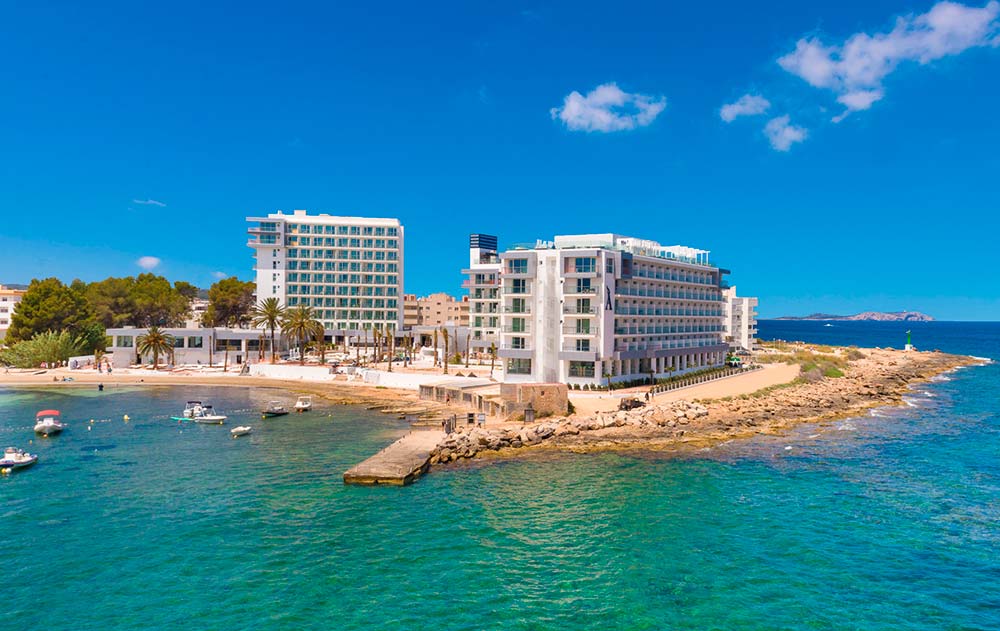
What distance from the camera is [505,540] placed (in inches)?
1287

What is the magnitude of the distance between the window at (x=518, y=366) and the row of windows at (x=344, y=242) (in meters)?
80.8

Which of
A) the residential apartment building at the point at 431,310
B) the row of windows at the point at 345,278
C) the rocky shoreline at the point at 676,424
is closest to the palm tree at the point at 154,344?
the row of windows at the point at 345,278

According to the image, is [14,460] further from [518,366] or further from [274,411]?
[518,366]

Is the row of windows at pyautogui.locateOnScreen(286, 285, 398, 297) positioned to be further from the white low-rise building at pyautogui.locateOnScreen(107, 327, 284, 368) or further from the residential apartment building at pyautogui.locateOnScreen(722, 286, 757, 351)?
the residential apartment building at pyautogui.locateOnScreen(722, 286, 757, 351)

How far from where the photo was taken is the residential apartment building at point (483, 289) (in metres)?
117

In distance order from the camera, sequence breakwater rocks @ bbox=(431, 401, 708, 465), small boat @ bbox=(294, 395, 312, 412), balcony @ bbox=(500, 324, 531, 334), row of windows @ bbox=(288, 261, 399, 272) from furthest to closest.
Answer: row of windows @ bbox=(288, 261, 399, 272), balcony @ bbox=(500, 324, 531, 334), small boat @ bbox=(294, 395, 312, 412), breakwater rocks @ bbox=(431, 401, 708, 465)

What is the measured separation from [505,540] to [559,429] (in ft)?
76.1

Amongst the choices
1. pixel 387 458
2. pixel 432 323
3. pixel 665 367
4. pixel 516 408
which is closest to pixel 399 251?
pixel 432 323

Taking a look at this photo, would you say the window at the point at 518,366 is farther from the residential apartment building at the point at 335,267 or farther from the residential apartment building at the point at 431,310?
the residential apartment building at the point at 431,310

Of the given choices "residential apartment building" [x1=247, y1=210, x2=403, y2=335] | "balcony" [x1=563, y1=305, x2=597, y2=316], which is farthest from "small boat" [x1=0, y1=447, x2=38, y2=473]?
"residential apartment building" [x1=247, y1=210, x2=403, y2=335]

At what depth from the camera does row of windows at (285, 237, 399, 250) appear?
148 m

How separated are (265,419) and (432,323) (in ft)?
366

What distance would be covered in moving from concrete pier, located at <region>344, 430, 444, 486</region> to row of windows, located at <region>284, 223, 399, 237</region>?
106757 millimetres

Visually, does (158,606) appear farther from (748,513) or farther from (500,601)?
(748,513)
